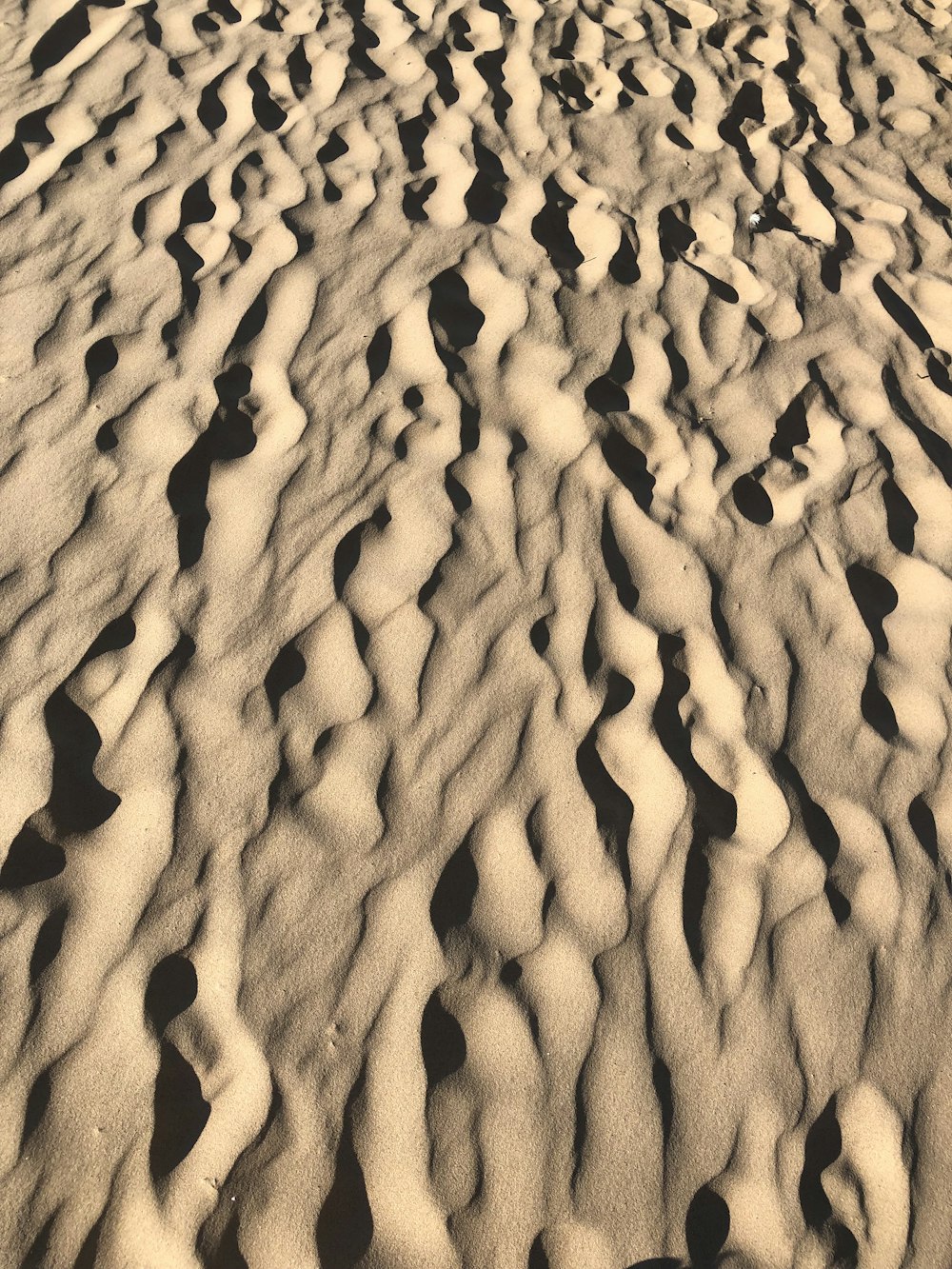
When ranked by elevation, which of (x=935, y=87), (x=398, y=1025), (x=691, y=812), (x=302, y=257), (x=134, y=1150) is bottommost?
(x=935, y=87)

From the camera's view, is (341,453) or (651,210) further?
(651,210)

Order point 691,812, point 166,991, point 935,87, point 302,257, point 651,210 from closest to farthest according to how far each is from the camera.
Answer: point 166,991 → point 691,812 → point 302,257 → point 651,210 → point 935,87

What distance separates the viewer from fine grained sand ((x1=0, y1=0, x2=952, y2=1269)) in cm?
228

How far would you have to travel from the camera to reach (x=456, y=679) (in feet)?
9.61

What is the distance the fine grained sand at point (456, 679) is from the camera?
2277 mm

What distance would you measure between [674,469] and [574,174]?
1.71 m

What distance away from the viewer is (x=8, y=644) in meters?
2.82

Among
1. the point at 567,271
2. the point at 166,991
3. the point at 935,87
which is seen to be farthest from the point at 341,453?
the point at 935,87

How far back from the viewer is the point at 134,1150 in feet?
7.13

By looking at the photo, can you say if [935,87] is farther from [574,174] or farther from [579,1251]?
[579,1251]

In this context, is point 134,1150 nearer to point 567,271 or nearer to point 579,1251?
point 579,1251

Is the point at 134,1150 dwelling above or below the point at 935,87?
above

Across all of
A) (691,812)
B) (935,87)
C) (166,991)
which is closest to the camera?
(166,991)

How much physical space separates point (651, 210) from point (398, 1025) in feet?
11.1
